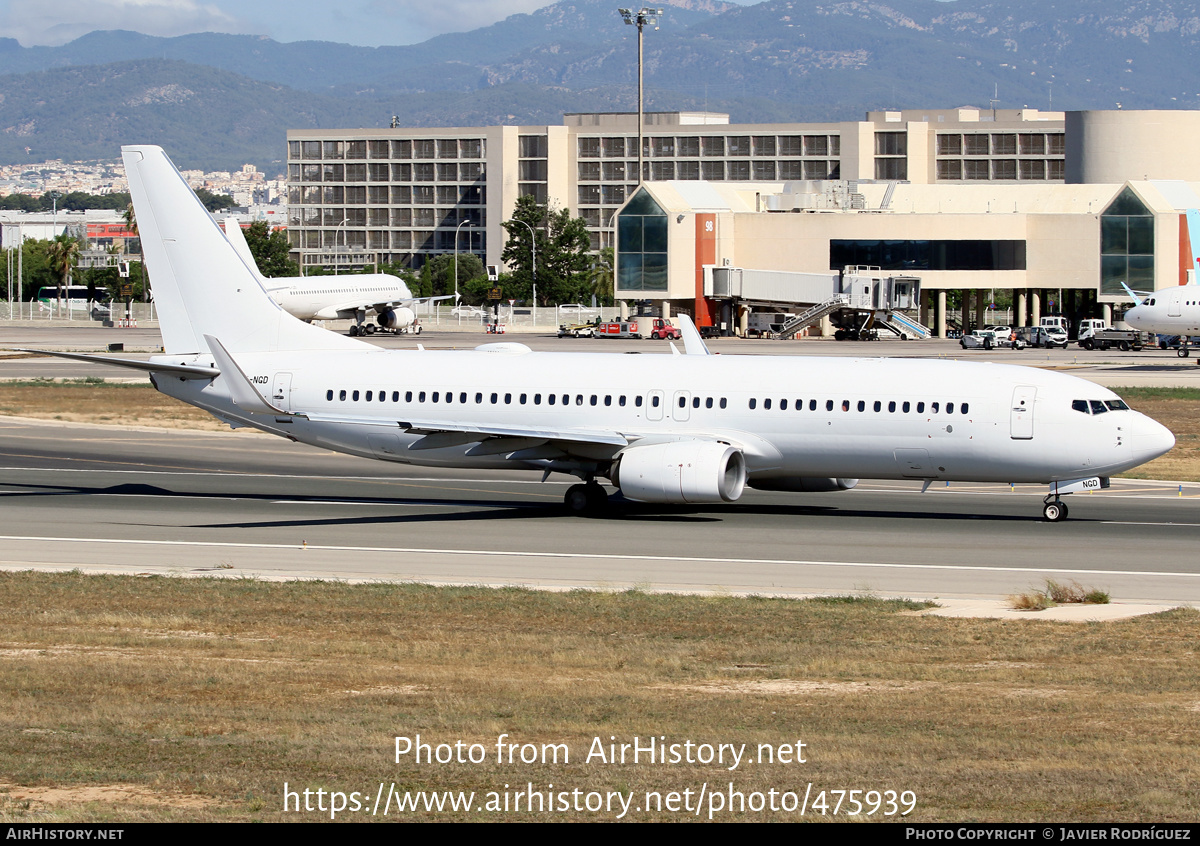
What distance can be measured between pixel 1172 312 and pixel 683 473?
64778 millimetres

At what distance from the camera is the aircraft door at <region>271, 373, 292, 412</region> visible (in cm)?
3766

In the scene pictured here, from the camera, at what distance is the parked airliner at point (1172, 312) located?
289 feet

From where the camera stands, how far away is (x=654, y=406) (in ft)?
116

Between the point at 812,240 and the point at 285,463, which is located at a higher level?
the point at 812,240

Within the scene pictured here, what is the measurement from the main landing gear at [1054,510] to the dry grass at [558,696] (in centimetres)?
1150

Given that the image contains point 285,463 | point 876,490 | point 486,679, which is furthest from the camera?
point 285,463

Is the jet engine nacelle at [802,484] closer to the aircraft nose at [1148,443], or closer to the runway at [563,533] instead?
the runway at [563,533]

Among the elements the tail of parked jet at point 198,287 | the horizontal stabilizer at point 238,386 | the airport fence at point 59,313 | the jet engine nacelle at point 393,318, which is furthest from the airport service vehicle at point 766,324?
the horizontal stabilizer at point 238,386

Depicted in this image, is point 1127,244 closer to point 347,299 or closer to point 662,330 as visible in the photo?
point 662,330

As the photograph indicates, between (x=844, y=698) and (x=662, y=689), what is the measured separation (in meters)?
2.13

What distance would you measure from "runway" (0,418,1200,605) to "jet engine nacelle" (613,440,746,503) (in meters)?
0.84

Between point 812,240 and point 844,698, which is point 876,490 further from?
point 812,240
